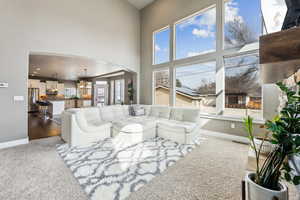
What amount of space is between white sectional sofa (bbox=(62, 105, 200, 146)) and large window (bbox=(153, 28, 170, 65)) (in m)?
2.37

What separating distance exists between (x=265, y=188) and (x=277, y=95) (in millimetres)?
3197

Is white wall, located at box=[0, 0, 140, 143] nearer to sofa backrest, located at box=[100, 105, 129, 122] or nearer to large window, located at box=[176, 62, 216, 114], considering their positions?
sofa backrest, located at box=[100, 105, 129, 122]

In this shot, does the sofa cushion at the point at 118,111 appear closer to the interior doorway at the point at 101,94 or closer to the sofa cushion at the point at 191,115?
the sofa cushion at the point at 191,115

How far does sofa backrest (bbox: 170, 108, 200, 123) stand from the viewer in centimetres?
377

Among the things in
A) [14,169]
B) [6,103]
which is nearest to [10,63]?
[6,103]

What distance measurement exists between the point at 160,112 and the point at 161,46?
289 centimetres

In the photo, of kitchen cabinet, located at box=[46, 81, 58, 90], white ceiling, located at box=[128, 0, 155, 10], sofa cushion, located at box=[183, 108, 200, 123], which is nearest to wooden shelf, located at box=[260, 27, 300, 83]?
sofa cushion, located at box=[183, 108, 200, 123]

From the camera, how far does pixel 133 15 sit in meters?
6.07

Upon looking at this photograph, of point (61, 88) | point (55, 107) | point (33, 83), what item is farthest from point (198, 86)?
point (33, 83)

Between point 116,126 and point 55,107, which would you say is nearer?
point 116,126

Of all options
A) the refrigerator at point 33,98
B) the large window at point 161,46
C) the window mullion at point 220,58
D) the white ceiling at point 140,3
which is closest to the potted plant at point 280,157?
the window mullion at point 220,58

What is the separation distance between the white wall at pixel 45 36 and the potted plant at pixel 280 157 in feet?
15.2

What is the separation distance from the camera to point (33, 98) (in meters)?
9.08

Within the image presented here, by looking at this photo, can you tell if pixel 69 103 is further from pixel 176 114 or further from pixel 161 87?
pixel 176 114
